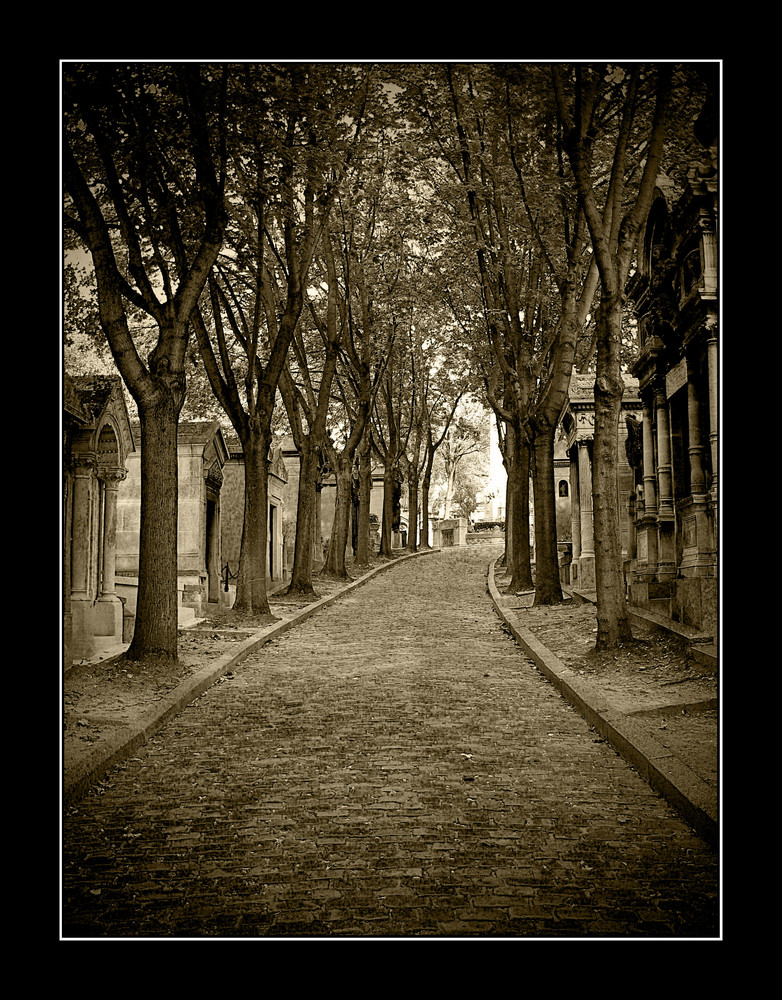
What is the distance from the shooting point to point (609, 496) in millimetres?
10172

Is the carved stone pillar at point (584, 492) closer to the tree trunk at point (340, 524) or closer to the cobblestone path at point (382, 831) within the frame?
the tree trunk at point (340, 524)

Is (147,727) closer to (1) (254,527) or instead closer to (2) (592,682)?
(2) (592,682)

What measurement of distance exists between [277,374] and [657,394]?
638 cm

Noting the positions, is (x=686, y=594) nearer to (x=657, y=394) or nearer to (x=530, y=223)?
(x=657, y=394)

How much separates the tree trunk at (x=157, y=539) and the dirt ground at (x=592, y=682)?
1.01 ft

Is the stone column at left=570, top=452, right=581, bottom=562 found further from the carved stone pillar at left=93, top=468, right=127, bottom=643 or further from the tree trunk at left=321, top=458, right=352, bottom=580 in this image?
the carved stone pillar at left=93, top=468, right=127, bottom=643

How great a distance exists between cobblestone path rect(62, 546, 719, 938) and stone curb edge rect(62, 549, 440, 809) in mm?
117

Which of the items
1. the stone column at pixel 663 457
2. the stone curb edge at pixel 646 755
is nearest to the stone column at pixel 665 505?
the stone column at pixel 663 457

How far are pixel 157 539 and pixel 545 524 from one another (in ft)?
29.3

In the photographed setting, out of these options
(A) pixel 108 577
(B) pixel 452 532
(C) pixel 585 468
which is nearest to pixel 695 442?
(A) pixel 108 577

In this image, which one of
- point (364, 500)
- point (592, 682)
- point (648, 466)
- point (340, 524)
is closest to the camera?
point (592, 682)

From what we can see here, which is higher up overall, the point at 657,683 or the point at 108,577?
the point at 108,577

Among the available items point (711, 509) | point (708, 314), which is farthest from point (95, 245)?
point (711, 509)

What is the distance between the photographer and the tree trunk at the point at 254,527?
49.5 ft
